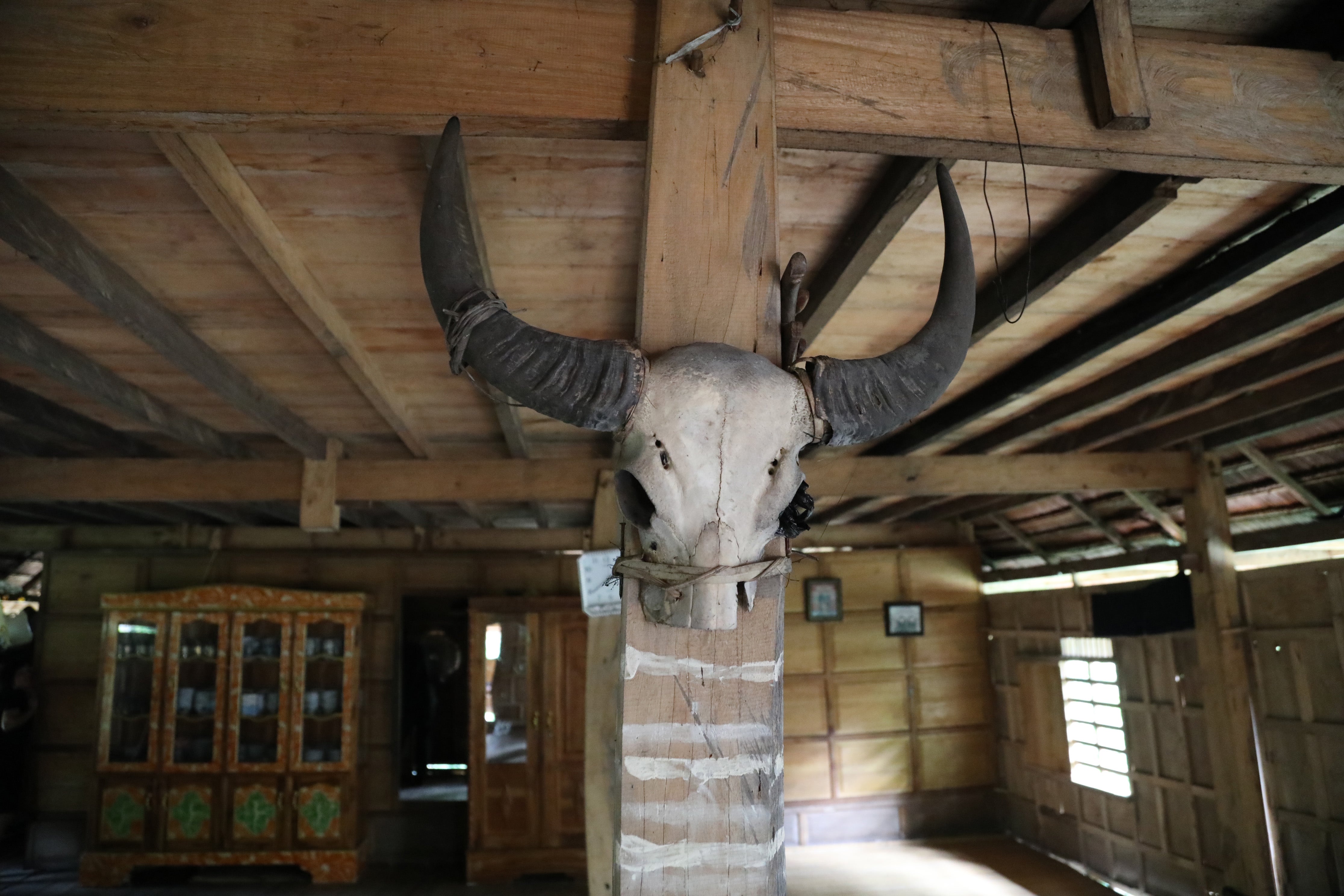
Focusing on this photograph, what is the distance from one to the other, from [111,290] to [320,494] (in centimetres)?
216

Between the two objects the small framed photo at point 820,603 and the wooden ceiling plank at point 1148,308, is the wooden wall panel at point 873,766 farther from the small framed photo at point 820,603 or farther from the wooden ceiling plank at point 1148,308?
the wooden ceiling plank at point 1148,308

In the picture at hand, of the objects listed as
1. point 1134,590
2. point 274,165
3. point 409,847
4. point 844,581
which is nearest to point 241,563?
point 409,847

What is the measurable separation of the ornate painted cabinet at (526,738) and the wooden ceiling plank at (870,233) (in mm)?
4939

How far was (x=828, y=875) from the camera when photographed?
6.73m

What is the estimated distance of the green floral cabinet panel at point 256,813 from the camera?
6535 mm

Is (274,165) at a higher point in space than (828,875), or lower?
higher

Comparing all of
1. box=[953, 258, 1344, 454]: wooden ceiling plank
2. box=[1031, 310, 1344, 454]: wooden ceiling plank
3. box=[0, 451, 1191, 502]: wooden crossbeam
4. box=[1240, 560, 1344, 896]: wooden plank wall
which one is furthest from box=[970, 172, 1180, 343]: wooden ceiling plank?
box=[1240, 560, 1344, 896]: wooden plank wall

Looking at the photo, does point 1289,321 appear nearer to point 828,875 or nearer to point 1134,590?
point 1134,590

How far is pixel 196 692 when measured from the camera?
6727 millimetres

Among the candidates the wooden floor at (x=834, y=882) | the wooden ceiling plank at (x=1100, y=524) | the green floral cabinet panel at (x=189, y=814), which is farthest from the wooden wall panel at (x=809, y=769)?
the green floral cabinet panel at (x=189, y=814)

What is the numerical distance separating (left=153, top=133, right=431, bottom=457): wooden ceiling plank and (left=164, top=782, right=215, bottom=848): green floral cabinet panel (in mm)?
4923

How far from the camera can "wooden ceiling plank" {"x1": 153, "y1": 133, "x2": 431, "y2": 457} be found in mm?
1682

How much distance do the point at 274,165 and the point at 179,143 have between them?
277 millimetres

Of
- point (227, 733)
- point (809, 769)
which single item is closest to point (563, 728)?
point (809, 769)
